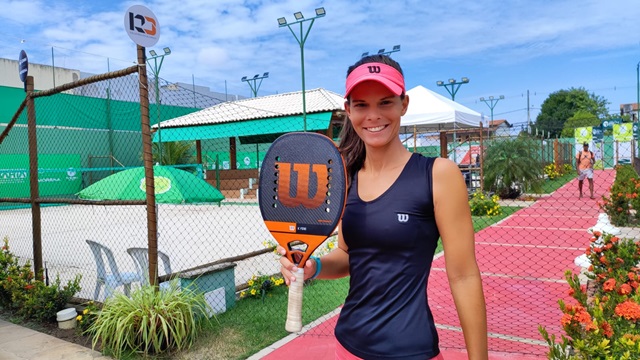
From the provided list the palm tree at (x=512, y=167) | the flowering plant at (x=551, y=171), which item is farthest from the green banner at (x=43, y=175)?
the flowering plant at (x=551, y=171)

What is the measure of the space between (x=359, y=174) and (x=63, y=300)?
449 centimetres

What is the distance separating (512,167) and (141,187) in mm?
11031

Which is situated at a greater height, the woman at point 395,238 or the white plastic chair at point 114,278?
the woman at point 395,238

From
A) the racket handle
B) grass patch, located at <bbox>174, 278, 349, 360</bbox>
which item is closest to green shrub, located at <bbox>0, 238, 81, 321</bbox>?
grass patch, located at <bbox>174, 278, 349, 360</bbox>

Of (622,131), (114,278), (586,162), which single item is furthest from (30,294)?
(622,131)

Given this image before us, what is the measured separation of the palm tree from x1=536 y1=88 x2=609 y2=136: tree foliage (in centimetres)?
5910

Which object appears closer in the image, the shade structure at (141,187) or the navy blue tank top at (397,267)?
the navy blue tank top at (397,267)

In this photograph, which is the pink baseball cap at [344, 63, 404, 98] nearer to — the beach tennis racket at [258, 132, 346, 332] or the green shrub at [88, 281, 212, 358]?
the beach tennis racket at [258, 132, 346, 332]

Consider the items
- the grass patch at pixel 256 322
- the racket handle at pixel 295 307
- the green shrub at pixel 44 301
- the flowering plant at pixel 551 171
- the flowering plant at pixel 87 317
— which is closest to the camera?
the racket handle at pixel 295 307

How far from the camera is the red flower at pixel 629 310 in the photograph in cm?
239

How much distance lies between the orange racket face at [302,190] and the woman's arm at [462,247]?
0.34 m

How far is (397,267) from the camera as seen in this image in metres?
1.51

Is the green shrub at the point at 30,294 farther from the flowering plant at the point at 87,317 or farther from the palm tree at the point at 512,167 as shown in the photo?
the palm tree at the point at 512,167

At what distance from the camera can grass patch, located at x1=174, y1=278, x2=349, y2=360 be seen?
3.94 metres
